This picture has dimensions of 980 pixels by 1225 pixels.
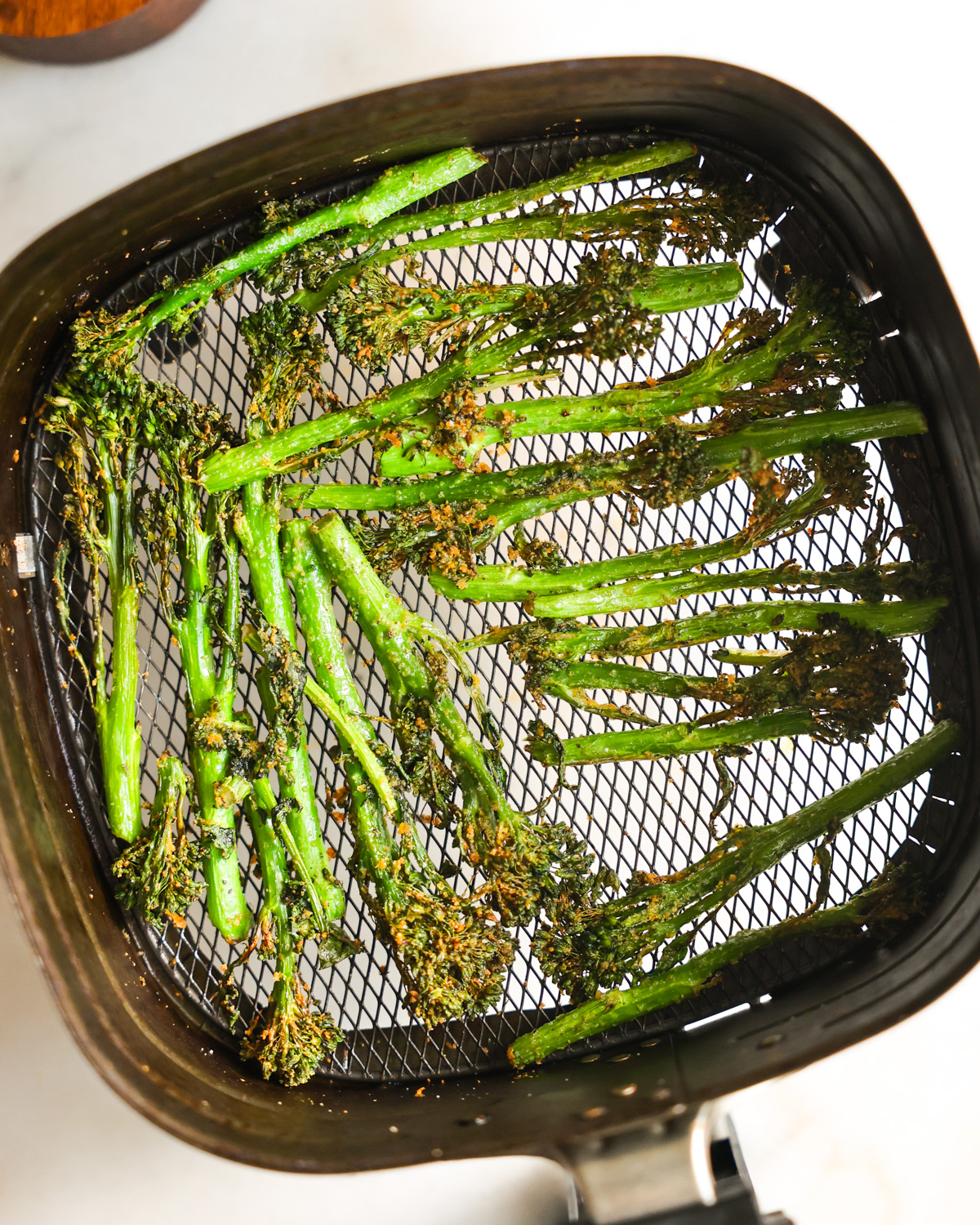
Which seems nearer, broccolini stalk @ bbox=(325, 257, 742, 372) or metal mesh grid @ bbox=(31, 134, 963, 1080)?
broccolini stalk @ bbox=(325, 257, 742, 372)

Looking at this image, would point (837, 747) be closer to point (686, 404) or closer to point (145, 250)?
point (686, 404)

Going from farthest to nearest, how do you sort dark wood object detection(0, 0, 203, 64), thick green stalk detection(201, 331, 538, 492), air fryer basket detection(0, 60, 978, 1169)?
dark wood object detection(0, 0, 203, 64) < thick green stalk detection(201, 331, 538, 492) < air fryer basket detection(0, 60, 978, 1169)

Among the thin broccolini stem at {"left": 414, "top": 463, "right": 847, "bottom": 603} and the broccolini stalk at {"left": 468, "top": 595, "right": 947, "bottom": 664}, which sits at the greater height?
the thin broccolini stem at {"left": 414, "top": 463, "right": 847, "bottom": 603}

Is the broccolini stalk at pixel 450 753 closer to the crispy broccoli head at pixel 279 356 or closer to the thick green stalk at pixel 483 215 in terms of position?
the crispy broccoli head at pixel 279 356

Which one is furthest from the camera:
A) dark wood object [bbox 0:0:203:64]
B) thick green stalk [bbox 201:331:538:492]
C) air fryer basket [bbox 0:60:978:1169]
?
dark wood object [bbox 0:0:203:64]

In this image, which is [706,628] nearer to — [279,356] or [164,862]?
[279,356]

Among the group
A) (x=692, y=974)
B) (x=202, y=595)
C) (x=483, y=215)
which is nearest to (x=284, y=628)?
(x=202, y=595)

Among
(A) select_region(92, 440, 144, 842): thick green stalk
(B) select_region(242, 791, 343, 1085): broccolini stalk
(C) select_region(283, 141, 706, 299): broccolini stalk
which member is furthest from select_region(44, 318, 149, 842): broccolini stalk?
(C) select_region(283, 141, 706, 299): broccolini stalk

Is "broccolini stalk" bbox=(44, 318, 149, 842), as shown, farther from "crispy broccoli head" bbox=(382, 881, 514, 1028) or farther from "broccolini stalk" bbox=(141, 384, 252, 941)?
"crispy broccoli head" bbox=(382, 881, 514, 1028)
